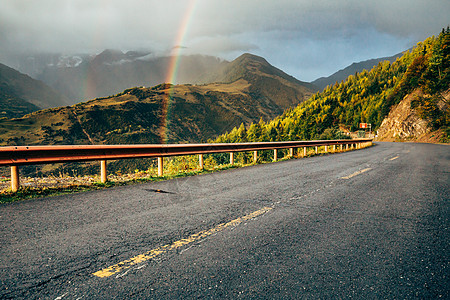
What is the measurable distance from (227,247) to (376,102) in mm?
128442

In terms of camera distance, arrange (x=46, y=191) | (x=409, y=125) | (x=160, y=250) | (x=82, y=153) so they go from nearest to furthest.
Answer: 1. (x=160, y=250)
2. (x=46, y=191)
3. (x=82, y=153)
4. (x=409, y=125)

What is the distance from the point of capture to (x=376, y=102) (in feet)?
370

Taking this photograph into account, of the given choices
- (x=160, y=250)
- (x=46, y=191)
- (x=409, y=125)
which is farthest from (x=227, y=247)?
(x=409, y=125)

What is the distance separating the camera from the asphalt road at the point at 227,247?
2195 mm

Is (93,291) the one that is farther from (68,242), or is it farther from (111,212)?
(111,212)

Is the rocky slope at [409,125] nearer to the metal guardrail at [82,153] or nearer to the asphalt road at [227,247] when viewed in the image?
the metal guardrail at [82,153]

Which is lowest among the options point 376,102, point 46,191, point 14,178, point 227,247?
point 46,191

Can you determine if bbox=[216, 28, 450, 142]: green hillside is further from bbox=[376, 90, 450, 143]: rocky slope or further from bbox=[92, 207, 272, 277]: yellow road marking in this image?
bbox=[92, 207, 272, 277]: yellow road marking

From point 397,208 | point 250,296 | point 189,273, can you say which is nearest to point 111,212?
point 189,273

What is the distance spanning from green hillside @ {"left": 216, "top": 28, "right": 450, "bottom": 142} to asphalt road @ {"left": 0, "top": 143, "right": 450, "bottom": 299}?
44.5 m

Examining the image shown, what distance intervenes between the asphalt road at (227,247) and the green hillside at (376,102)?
4447 centimetres

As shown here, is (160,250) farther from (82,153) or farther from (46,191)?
(82,153)

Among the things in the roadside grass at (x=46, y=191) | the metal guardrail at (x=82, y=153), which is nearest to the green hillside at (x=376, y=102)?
the metal guardrail at (x=82, y=153)

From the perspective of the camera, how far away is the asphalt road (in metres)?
2.20
